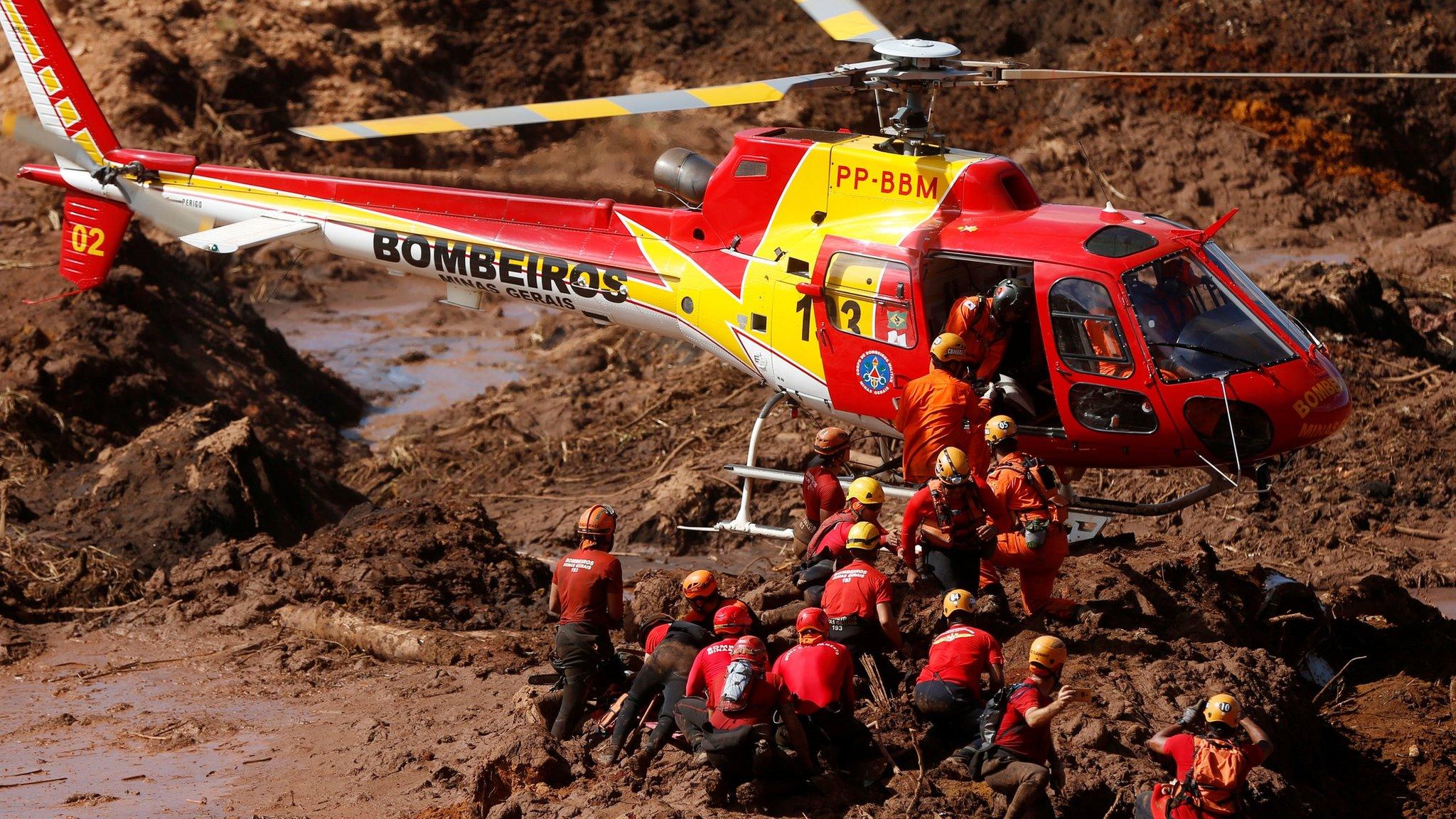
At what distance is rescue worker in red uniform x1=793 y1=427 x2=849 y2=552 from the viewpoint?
9930 millimetres

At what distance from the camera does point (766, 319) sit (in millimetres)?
10906

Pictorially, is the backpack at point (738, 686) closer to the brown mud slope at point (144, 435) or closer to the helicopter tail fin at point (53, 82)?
the brown mud slope at point (144, 435)

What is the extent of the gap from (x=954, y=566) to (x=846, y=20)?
405 cm

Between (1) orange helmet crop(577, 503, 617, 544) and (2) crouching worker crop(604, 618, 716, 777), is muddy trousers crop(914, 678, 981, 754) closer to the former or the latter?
(2) crouching worker crop(604, 618, 716, 777)

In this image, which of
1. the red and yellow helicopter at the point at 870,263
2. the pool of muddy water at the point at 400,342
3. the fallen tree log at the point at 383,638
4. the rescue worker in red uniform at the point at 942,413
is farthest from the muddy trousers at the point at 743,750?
the pool of muddy water at the point at 400,342

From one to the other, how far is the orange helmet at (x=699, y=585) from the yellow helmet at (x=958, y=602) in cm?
132

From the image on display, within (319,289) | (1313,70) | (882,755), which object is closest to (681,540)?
(882,755)

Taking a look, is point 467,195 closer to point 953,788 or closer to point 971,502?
point 971,502

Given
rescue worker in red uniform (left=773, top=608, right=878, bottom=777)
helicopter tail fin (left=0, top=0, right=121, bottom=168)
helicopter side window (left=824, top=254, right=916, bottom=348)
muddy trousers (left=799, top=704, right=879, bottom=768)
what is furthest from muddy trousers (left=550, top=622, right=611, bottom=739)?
helicopter tail fin (left=0, top=0, right=121, bottom=168)

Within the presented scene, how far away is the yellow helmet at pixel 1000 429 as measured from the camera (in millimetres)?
9102

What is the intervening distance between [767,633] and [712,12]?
21.5 metres

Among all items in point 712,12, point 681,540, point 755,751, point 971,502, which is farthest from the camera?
point 712,12

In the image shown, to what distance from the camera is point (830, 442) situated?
9.96 m

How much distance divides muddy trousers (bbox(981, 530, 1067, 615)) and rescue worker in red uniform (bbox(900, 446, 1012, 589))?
103mm
